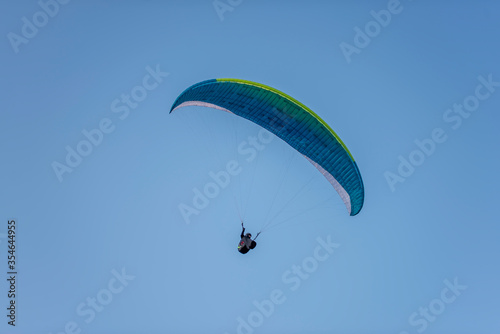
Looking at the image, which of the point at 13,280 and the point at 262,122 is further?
the point at 13,280

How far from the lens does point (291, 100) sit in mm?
28188

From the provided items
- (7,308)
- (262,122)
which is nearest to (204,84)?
(262,122)

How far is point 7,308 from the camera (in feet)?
113

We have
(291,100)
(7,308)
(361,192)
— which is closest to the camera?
(291,100)

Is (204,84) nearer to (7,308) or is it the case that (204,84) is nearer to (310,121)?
(310,121)

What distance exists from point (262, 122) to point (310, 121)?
2731mm

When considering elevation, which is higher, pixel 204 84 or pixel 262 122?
pixel 204 84

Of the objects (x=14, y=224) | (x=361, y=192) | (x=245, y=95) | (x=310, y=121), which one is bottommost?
(x=361, y=192)

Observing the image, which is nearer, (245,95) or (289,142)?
(245,95)

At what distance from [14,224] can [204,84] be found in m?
13.7

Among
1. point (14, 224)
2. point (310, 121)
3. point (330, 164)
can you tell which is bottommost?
point (330, 164)

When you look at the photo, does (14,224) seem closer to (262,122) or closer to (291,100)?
(262,122)

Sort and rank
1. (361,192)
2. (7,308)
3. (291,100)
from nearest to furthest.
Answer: (291,100) < (361,192) < (7,308)

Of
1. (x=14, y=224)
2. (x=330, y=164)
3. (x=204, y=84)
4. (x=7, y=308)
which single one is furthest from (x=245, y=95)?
(x=7, y=308)
